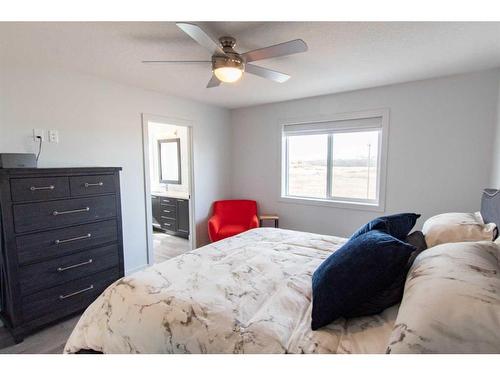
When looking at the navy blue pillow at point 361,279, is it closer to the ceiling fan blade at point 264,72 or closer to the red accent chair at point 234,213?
the ceiling fan blade at point 264,72

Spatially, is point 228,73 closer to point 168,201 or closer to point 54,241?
point 54,241

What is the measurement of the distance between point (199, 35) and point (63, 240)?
1.97 metres

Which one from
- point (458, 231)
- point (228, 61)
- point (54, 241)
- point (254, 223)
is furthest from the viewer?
point (254, 223)

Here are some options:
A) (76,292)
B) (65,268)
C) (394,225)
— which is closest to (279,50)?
(394,225)

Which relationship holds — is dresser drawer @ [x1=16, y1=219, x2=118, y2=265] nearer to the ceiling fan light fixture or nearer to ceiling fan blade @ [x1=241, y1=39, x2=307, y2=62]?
the ceiling fan light fixture

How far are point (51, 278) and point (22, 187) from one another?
0.78 meters

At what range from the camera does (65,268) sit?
7.17 feet

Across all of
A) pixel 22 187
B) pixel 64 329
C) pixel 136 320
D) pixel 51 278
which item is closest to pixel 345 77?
pixel 136 320

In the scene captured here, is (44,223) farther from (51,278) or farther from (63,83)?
(63,83)

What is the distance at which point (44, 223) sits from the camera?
2045 mm

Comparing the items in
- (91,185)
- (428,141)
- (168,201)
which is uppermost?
(428,141)

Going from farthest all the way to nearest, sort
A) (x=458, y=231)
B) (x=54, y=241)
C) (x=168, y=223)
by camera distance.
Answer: (x=168, y=223) < (x=54, y=241) < (x=458, y=231)

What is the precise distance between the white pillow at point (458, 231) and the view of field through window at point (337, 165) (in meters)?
1.59

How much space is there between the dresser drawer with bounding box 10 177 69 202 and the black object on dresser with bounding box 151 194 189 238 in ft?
7.69
